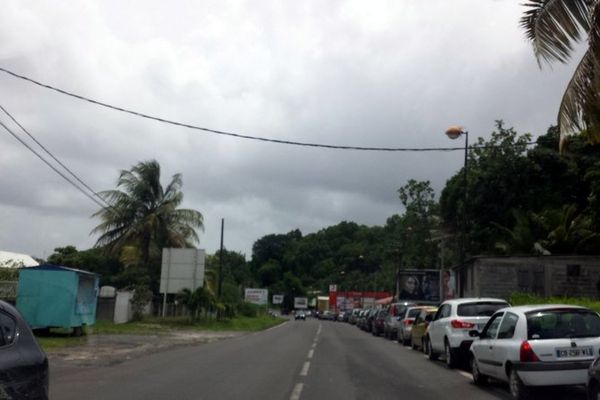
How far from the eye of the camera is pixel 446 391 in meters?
11.5

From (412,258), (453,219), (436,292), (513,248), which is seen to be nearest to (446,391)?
(513,248)

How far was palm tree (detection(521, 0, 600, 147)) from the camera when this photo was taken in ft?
36.1

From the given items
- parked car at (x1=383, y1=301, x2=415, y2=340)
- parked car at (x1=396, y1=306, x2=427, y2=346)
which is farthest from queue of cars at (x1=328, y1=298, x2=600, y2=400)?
parked car at (x1=383, y1=301, x2=415, y2=340)

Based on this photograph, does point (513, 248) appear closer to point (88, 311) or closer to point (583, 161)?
point (583, 161)

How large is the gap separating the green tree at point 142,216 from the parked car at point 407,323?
861 inches

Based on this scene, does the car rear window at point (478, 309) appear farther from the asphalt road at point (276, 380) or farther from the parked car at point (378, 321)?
the parked car at point (378, 321)

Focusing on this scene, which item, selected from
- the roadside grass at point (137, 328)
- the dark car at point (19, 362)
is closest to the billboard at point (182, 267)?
the roadside grass at point (137, 328)

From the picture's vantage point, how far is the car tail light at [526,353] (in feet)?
32.2

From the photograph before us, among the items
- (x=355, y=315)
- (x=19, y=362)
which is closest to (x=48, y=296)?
(x=19, y=362)

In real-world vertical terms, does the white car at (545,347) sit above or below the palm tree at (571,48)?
below

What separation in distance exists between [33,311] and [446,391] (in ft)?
54.4

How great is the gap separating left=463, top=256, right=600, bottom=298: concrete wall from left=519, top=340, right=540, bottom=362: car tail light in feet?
66.9

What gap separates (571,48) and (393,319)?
62.3ft

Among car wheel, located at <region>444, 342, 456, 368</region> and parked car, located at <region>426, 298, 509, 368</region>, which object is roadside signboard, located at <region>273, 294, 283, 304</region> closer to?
parked car, located at <region>426, 298, 509, 368</region>
